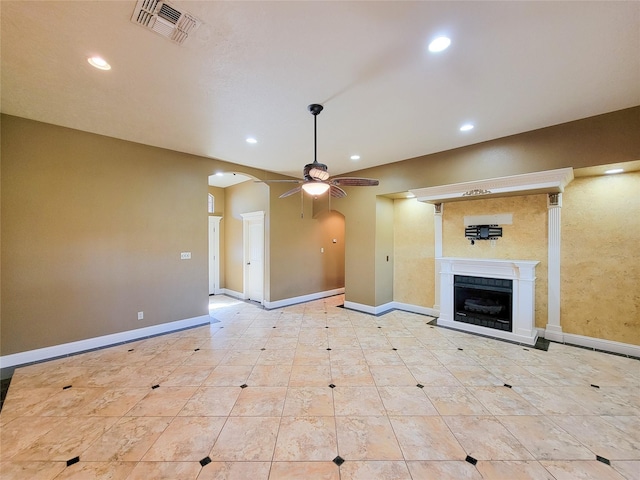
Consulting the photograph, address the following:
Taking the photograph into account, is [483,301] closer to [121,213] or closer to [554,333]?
[554,333]

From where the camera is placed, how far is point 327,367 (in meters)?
3.41

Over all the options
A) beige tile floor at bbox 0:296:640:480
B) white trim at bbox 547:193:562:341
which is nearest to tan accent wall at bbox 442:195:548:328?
white trim at bbox 547:193:562:341

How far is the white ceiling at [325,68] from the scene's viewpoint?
6.25ft

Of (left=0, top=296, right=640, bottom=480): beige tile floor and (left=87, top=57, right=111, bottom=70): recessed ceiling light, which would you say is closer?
(left=0, top=296, right=640, bottom=480): beige tile floor

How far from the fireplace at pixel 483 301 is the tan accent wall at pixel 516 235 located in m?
0.53

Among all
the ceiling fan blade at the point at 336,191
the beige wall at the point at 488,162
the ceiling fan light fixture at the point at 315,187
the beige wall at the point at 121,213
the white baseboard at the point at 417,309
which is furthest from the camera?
the white baseboard at the point at 417,309

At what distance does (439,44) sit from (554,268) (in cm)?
410

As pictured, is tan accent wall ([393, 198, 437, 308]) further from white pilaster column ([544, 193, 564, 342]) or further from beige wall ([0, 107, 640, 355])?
white pilaster column ([544, 193, 564, 342])

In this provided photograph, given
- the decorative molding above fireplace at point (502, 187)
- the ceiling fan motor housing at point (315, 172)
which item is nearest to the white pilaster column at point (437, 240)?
the decorative molding above fireplace at point (502, 187)

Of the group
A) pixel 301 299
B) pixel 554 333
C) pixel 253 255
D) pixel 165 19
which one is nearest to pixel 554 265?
pixel 554 333

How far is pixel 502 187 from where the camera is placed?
163 inches

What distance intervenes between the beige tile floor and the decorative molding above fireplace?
245 cm

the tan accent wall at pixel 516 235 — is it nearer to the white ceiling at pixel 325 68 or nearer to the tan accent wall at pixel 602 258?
the tan accent wall at pixel 602 258

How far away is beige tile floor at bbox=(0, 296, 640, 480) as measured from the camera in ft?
6.31
